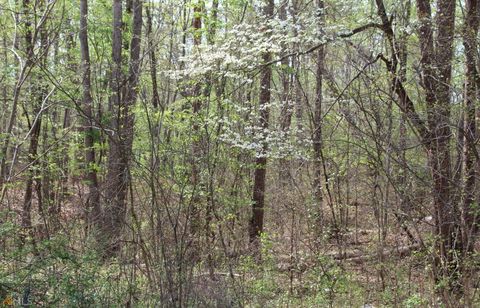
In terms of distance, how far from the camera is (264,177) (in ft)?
33.4

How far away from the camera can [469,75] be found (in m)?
5.55

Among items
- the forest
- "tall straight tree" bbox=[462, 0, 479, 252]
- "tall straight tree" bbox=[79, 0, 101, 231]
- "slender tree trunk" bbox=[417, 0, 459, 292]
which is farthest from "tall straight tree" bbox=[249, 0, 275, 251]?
"tall straight tree" bbox=[462, 0, 479, 252]

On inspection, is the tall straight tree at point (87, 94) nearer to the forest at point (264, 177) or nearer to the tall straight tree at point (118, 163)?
the forest at point (264, 177)

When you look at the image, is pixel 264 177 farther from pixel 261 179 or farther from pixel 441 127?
pixel 441 127

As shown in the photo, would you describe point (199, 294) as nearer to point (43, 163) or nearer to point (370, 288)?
point (370, 288)

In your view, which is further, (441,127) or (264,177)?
(264,177)

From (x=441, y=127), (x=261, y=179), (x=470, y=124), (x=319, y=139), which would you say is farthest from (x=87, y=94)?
(x=470, y=124)

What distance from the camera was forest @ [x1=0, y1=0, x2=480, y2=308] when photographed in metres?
5.14

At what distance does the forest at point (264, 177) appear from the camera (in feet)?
16.9

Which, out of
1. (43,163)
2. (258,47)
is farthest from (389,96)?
(43,163)

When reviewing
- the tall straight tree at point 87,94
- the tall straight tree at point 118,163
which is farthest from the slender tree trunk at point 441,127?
the tall straight tree at point 87,94

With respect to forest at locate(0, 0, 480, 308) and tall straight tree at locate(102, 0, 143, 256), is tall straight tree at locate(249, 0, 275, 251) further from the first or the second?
tall straight tree at locate(102, 0, 143, 256)

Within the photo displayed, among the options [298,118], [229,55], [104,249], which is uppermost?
[229,55]

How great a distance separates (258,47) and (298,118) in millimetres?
3017
